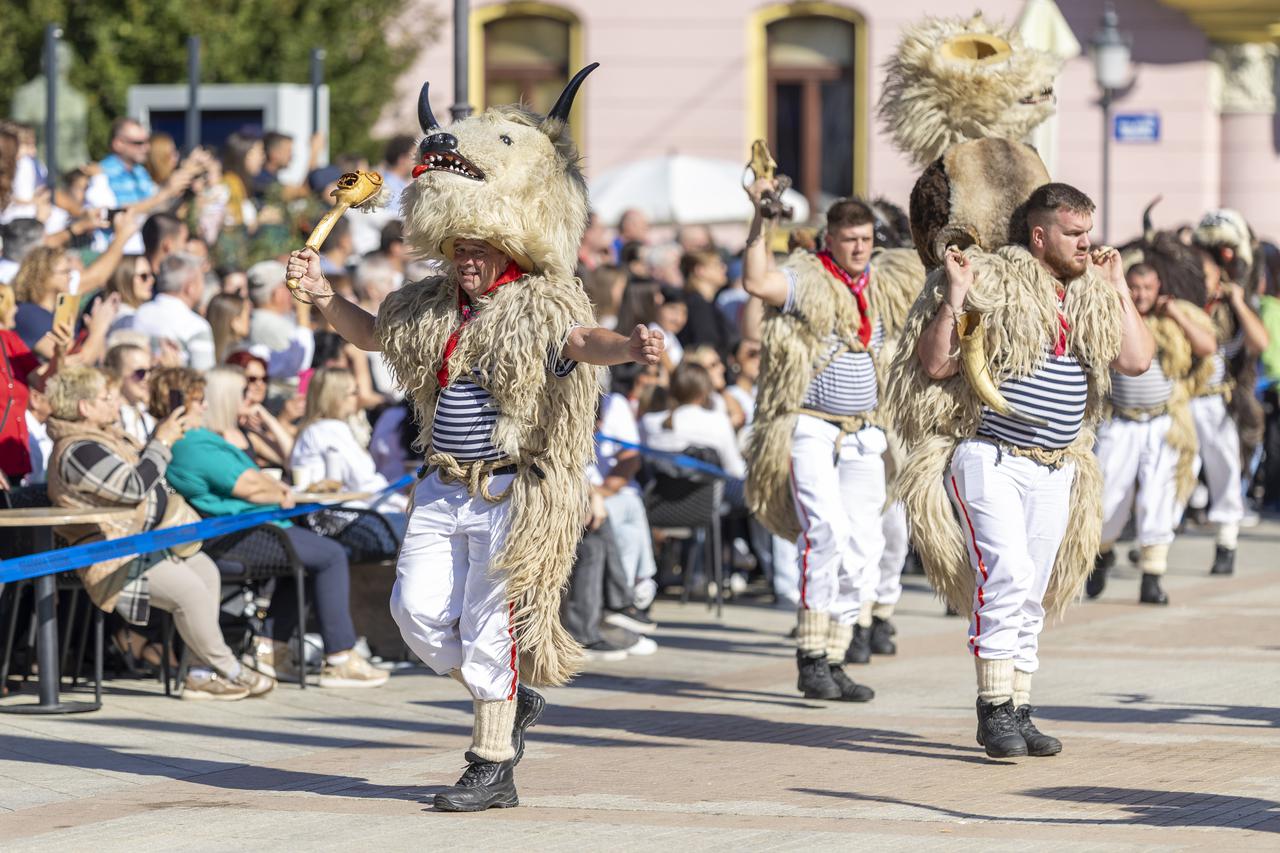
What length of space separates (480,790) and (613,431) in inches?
183

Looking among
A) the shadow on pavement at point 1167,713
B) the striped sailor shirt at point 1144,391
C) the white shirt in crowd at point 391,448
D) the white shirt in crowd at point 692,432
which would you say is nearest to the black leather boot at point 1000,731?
the shadow on pavement at point 1167,713

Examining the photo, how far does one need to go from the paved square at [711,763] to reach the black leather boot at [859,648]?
14 cm

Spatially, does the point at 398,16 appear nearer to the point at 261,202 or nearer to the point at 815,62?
the point at 815,62

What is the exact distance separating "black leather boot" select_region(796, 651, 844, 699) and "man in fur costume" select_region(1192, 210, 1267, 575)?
5290 mm

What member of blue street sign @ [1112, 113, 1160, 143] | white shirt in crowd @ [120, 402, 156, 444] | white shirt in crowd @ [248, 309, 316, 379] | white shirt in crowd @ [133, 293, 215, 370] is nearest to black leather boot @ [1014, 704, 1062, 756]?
white shirt in crowd @ [120, 402, 156, 444]

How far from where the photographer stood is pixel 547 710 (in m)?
9.34

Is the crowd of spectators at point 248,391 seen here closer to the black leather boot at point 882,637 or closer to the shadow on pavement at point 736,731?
the black leather boot at point 882,637

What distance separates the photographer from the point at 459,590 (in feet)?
24.1

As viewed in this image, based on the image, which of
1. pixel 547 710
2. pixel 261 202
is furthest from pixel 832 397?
pixel 261 202

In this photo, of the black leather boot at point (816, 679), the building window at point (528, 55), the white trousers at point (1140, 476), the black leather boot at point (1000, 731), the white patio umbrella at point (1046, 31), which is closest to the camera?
the black leather boot at point (1000, 731)

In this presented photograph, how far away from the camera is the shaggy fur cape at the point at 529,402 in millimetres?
7230

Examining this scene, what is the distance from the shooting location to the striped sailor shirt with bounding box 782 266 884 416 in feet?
32.2

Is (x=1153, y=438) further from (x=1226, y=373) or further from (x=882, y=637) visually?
(x=882, y=637)

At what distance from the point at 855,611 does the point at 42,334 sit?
13.2 feet
